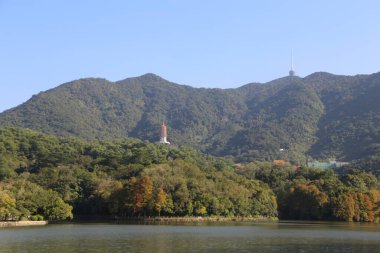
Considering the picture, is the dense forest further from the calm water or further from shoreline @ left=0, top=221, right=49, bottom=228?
the calm water

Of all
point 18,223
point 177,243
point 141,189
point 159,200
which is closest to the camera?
point 177,243

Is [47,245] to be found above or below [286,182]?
below

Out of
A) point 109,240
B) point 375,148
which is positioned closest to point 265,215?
point 109,240

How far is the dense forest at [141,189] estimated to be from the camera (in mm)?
78338

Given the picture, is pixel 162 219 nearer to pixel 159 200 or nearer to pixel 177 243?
pixel 159 200

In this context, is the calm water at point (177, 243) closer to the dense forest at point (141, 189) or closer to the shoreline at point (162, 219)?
the dense forest at point (141, 189)

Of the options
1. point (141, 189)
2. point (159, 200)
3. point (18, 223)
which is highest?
point (141, 189)

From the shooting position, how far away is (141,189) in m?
80.8

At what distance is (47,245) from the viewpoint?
1513 inches

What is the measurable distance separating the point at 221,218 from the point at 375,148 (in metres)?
106

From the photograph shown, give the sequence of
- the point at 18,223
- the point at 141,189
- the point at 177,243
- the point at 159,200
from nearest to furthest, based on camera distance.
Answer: the point at 177,243 < the point at 18,223 < the point at 159,200 < the point at 141,189

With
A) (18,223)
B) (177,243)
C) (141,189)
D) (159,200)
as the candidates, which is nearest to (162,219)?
(159,200)

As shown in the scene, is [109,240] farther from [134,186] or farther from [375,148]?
[375,148]

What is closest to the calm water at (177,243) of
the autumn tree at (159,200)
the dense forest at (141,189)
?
the dense forest at (141,189)
